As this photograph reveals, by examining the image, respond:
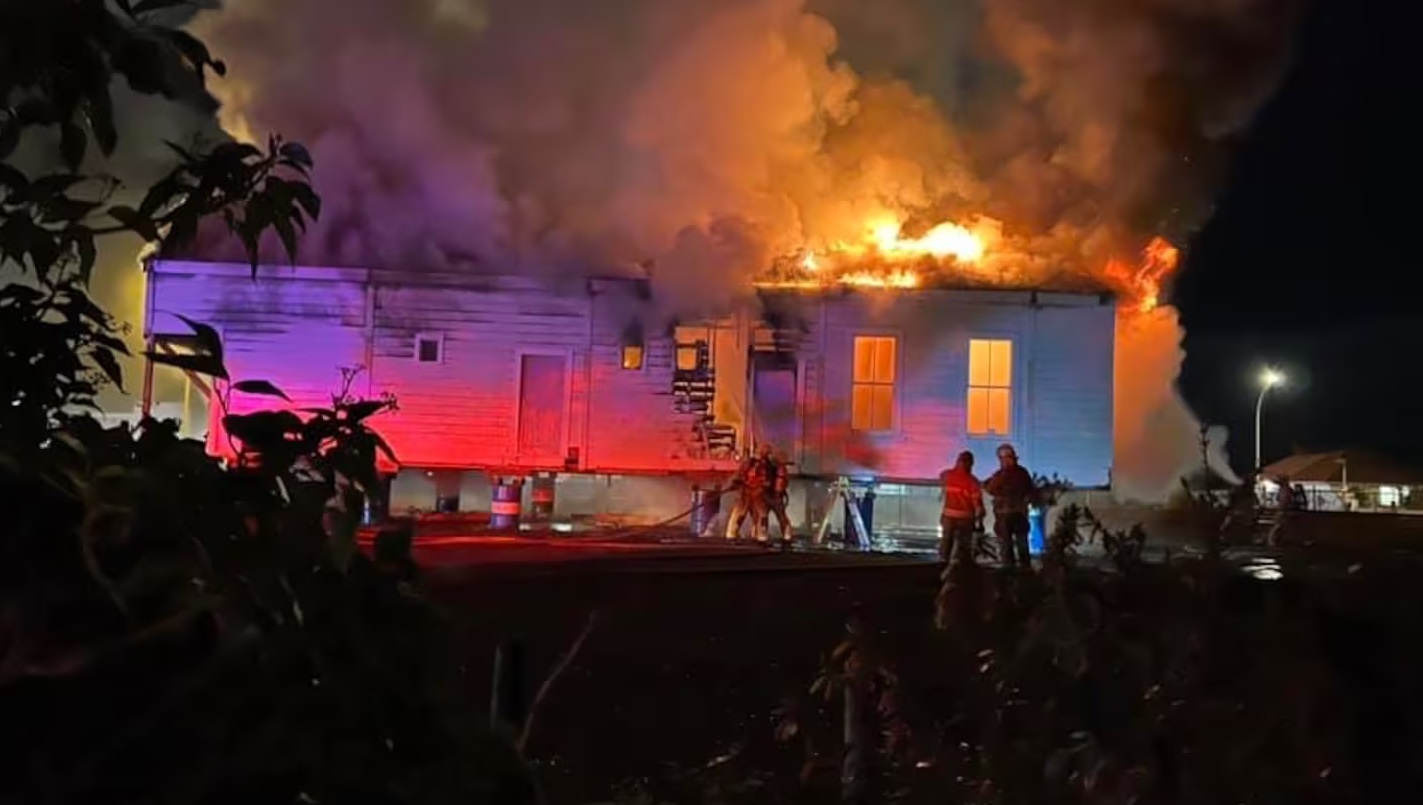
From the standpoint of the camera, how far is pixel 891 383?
18578 millimetres

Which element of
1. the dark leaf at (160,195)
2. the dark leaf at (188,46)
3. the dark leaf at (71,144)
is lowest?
the dark leaf at (160,195)

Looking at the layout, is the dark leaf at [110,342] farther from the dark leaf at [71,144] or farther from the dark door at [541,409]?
the dark door at [541,409]

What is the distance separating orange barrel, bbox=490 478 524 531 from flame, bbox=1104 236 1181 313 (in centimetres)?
928

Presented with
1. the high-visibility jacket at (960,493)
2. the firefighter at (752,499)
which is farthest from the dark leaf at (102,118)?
the firefighter at (752,499)

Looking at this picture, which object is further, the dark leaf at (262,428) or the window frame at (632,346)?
the window frame at (632,346)

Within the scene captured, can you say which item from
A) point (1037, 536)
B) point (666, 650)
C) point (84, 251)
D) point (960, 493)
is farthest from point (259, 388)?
point (960, 493)

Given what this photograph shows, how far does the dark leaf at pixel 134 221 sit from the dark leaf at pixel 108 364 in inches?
6.2

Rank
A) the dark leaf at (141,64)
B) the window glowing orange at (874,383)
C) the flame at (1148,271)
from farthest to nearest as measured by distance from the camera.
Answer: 1. the flame at (1148,271)
2. the window glowing orange at (874,383)
3. the dark leaf at (141,64)

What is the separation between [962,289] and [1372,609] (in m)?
16.7

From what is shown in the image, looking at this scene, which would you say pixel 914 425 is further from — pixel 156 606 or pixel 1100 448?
pixel 156 606

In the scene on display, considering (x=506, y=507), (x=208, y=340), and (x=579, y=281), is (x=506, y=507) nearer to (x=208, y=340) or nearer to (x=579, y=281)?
(x=579, y=281)

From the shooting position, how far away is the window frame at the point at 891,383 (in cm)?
1852

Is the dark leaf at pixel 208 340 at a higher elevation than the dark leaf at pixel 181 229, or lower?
lower

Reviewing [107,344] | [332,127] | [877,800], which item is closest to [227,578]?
[107,344]
